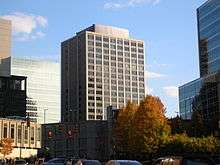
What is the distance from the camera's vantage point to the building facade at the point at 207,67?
406ft

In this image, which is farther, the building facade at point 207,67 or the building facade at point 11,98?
the building facade at point 11,98

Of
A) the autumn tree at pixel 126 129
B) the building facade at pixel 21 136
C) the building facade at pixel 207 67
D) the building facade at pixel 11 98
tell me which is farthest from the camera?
the building facade at pixel 11 98

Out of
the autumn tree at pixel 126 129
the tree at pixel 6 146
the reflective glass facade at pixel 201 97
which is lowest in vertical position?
the tree at pixel 6 146

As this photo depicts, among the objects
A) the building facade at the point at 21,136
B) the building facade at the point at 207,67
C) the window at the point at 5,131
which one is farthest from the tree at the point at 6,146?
the building facade at the point at 207,67

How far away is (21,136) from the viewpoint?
148875 millimetres

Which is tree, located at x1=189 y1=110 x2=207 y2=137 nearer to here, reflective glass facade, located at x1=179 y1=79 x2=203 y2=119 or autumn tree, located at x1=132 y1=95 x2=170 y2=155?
autumn tree, located at x1=132 y1=95 x2=170 y2=155


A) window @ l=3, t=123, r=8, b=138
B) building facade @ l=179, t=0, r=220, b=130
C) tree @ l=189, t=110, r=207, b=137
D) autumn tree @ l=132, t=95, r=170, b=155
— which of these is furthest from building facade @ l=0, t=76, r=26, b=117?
autumn tree @ l=132, t=95, r=170, b=155

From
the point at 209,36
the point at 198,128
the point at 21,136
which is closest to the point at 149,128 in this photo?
the point at 198,128

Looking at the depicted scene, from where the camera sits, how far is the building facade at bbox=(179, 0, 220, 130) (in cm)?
12372

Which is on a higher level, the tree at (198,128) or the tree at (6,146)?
the tree at (198,128)

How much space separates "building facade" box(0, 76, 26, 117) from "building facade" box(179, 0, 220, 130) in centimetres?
5967

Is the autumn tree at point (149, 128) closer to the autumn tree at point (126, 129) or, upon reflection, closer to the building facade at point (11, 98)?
the autumn tree at point (126, 129)

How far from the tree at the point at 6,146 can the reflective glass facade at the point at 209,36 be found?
51.4m

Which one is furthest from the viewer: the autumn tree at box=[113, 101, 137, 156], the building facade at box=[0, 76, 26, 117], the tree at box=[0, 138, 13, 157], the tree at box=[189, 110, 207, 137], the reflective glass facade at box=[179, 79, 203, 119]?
the building facade at box=[0, 76, 26, 117]
